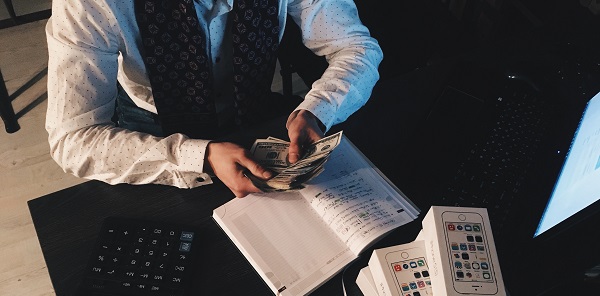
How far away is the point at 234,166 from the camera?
1.00 m

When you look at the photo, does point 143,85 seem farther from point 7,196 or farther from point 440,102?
point 7,196

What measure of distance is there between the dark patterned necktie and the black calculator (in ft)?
1.25

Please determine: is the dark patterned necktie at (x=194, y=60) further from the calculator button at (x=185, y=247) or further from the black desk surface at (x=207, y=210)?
the calculator button at (x=185, y=247)

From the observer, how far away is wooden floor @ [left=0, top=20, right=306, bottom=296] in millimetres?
1835

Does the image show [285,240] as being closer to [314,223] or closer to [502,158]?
[314,223]

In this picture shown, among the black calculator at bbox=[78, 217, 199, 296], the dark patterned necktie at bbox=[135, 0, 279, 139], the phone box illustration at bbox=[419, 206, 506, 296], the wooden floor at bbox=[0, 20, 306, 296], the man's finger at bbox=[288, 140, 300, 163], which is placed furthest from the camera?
the wooden floor at bbox=[0, 20, 306, 296]

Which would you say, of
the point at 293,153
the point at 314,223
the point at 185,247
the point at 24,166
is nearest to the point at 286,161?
the point at 293,153

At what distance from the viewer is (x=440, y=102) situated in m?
1.24

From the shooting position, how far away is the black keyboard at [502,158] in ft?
3.47

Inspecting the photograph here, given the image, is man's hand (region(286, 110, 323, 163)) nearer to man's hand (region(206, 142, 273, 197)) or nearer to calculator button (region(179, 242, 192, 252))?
man's hand (region(206, 142, 273, 197))

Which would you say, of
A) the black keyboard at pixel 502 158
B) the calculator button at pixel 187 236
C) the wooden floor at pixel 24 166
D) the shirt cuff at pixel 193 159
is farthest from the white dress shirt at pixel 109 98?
the wooden floor at pixel 24 166

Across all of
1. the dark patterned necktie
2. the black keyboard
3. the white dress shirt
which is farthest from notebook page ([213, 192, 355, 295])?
the dark patterned necktie

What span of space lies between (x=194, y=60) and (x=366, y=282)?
0.64 metres

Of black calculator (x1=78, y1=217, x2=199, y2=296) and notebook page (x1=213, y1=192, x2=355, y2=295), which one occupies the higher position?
notebook page (x1=213, y1=192, x2=355, y2=295)
